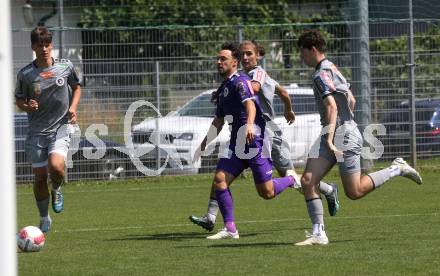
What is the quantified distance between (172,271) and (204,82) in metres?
12.0

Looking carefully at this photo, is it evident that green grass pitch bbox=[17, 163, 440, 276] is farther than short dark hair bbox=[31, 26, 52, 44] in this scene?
No

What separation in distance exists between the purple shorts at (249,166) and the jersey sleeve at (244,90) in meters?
0.58

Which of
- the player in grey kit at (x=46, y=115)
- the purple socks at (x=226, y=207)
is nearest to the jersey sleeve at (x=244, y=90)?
the purple socks at (x=226, y=207)

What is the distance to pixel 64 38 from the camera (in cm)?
1808

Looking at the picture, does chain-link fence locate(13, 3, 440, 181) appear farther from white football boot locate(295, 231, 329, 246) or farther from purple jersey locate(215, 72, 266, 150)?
white football boot locate(295, 231, 329, 246)

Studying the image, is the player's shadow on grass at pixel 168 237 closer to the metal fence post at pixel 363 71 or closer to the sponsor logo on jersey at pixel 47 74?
the sponsor logo on jersey at pixel 47 74

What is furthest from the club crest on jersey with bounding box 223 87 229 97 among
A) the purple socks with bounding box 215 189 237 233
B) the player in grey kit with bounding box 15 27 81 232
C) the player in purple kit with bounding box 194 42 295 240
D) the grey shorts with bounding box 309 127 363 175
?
the player in grey kit with bounding box 15 27 81 232

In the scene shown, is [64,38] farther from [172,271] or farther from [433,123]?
[172,271]

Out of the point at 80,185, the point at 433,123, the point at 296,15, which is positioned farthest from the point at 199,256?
the point at 296,15

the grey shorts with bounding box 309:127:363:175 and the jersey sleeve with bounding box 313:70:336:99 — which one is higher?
the jersey sleeve with bounding box 313:70:336:99

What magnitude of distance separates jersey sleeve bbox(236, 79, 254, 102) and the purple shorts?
581 millimetres

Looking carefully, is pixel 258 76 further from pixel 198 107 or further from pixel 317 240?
pixel 198 107

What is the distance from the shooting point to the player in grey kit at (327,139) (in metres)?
8.20

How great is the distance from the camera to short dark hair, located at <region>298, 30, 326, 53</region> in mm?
8234
